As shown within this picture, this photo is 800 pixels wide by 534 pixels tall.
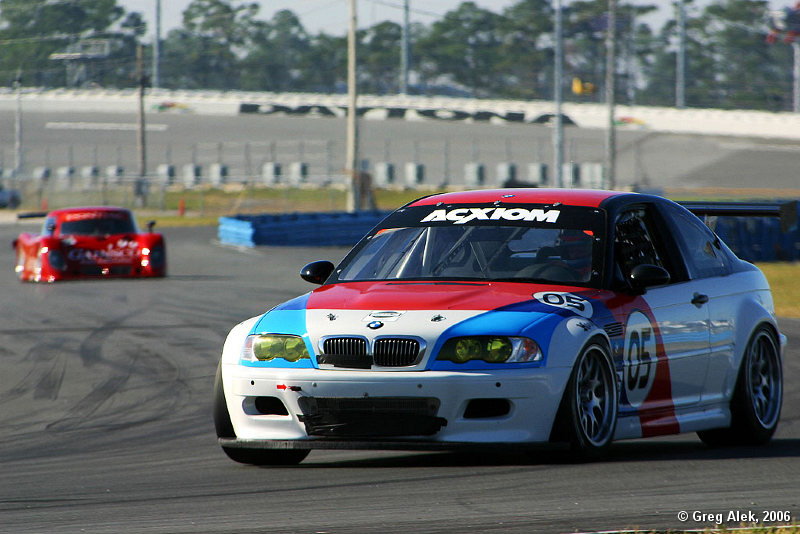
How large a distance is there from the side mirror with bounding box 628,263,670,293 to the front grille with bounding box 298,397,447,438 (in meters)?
1.40

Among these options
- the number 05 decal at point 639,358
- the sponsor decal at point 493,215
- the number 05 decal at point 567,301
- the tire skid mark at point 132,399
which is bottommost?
the tire skid mark at point 132,399

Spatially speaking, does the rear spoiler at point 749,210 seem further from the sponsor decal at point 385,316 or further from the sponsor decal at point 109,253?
the sponsor decal at point 109,253

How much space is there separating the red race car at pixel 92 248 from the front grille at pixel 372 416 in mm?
17209

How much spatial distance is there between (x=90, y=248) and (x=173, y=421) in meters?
14.4

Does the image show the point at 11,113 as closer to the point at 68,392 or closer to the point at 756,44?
the point at 756,44

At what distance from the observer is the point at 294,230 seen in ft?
119

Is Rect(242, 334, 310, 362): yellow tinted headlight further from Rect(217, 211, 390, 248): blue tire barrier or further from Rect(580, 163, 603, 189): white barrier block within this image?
Rect(580, 163, 603, 189): white barrier block

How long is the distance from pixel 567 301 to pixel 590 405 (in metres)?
0.52

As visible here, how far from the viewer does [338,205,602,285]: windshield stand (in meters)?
7.25

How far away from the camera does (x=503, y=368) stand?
6348mm

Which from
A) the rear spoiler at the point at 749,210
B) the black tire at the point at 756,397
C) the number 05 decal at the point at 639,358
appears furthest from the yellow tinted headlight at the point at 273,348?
the rear spoiler at the point at 749,210

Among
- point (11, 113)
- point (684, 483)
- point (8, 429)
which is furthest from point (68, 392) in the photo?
point (11, 113)

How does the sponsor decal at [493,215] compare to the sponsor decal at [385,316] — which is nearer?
the sponsor decal at [385,316]

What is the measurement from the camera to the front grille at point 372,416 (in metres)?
6.36
